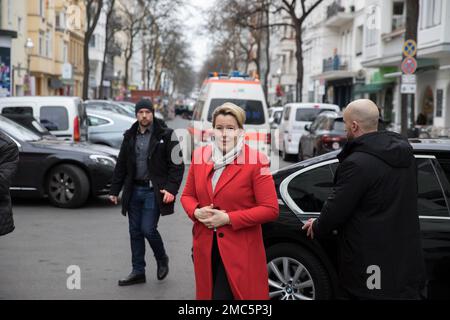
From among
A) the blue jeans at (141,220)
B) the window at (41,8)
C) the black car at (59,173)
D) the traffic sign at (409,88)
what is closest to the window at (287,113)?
the traffic sign at (409,88)

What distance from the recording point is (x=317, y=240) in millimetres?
5203

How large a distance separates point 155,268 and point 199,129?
957 centimetres

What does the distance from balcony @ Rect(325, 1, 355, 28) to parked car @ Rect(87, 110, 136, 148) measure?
2714 centimetres

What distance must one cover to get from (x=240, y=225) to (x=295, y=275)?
1.58 m

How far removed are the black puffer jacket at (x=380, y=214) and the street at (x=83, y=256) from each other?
267 cm

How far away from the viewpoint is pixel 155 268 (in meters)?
7.32

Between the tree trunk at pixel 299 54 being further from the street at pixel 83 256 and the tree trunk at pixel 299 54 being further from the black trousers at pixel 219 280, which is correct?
the black trousers at pixel 219 280

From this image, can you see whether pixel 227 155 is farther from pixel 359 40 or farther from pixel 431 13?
pixel 359 40

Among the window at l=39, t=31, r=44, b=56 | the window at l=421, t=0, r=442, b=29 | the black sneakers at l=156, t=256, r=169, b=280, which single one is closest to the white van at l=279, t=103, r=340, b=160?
the window at l=421, t=0, r=442, b=29

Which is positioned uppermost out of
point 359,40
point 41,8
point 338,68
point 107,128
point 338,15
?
point 41,8

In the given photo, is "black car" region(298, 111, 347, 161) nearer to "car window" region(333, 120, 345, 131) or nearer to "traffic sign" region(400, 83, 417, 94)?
"car window" region(333, 120, 345, 131)

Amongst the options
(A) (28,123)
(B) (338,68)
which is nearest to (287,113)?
(A) (28,123)

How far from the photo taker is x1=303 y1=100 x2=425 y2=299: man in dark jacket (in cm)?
382

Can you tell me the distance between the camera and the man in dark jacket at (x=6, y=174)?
507 centimetres
